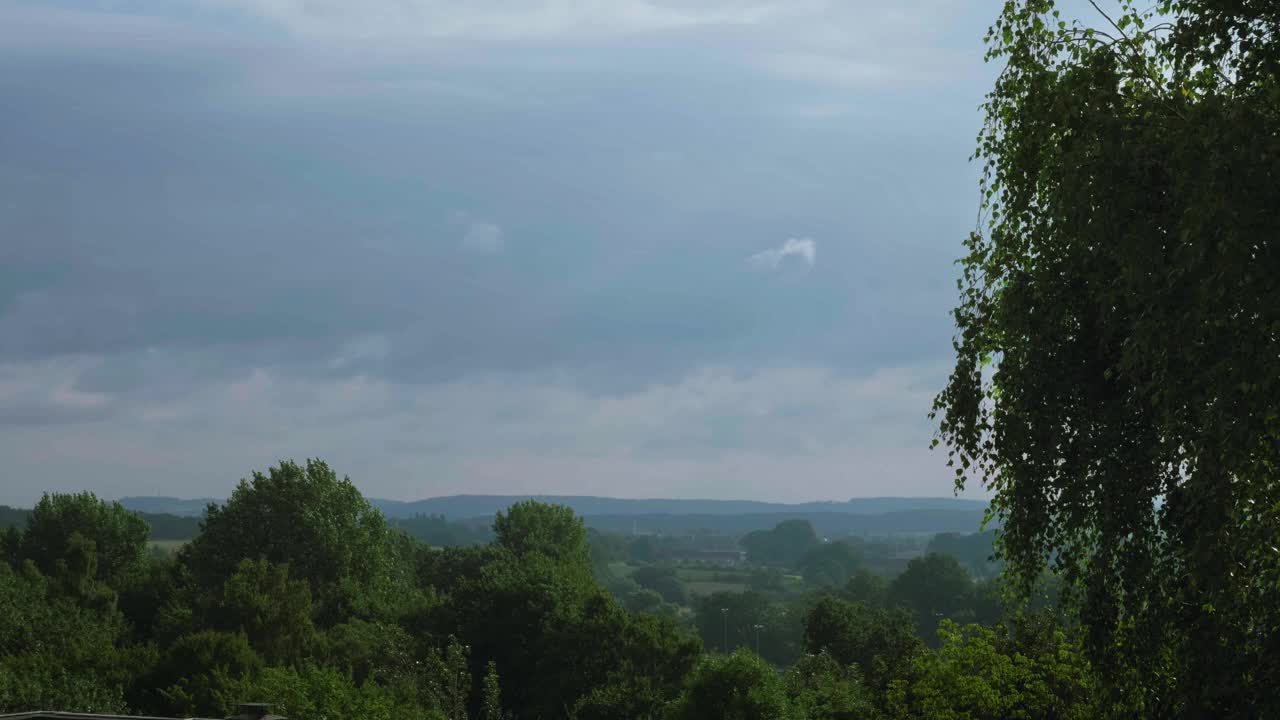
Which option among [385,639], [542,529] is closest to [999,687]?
[385,639]

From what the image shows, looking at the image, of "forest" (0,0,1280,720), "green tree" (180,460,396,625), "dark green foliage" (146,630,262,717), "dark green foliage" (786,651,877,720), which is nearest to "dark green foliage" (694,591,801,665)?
"green tree" (180,460,396,625)

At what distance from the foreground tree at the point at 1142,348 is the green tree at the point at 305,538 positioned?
4105 cm

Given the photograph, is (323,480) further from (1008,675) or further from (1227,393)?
(1227,393)

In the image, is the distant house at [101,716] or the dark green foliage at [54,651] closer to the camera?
the distant house at [101,716]

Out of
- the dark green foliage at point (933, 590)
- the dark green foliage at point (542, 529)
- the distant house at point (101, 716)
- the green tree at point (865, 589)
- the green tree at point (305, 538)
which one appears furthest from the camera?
the green tree at point (865, 589)

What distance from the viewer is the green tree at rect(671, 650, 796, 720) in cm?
2425

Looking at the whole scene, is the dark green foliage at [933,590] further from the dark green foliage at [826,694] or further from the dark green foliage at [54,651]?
the dark green foliage at [54,651]

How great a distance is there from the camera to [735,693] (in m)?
24.8

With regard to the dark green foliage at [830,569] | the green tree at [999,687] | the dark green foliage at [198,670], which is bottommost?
the dark green foliage at [830,569]

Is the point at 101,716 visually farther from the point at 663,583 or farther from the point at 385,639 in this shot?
the point at 663,583

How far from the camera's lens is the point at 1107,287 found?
9219mm

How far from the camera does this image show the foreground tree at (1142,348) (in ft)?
25.1

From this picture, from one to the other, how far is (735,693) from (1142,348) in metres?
18.0

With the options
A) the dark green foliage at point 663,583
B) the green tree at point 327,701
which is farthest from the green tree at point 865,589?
the green tree at point 327,701
